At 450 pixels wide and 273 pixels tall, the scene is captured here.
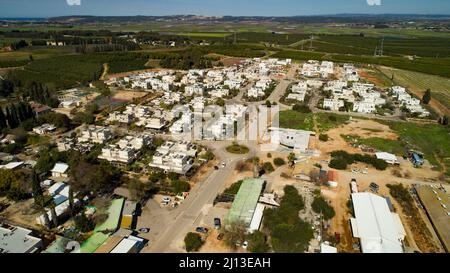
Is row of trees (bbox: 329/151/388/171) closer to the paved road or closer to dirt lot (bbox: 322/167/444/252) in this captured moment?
dirt lot (bbox: 322/167/444/252)

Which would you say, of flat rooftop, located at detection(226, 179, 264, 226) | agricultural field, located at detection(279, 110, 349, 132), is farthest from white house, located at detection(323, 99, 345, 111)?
flat rooftop, located at detection(226, 179, 264, 226)

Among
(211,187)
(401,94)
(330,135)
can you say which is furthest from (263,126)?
(401,94)

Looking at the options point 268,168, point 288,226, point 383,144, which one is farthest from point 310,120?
point 288,226

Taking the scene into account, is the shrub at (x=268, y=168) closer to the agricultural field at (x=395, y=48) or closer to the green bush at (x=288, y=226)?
the green bush at (x=288, y=226)

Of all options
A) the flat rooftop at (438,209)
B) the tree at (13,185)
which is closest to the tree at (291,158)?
the flat rooftop at (438,209)

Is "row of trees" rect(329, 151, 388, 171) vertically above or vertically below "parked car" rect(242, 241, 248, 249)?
above
